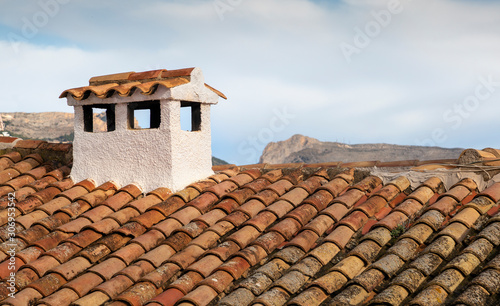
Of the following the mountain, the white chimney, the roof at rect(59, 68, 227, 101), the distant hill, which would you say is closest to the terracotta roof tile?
the white chimney

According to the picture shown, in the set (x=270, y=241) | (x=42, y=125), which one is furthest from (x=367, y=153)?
(x=42, y=125)

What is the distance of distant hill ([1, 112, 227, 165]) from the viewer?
26312 millimetres

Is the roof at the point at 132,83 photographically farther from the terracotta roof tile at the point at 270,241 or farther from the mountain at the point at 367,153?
the mountain at the point at 367,153

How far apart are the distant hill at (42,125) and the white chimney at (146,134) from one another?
721 inches

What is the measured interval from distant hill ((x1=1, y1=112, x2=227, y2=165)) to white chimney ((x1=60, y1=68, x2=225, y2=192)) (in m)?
18.3

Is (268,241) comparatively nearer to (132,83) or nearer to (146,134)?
(146,134)

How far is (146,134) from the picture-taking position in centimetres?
664

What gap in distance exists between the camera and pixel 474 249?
424 cm

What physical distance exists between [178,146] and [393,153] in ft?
40.2

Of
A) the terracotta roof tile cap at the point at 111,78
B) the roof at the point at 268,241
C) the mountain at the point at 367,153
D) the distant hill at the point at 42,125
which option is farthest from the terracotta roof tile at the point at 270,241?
the distant hill at the point at 42,125

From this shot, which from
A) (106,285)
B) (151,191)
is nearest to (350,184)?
(151,191)

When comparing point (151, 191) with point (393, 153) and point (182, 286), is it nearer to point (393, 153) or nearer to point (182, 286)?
point (182, 286)

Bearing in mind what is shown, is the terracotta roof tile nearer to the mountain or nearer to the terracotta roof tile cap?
the terracotta roof tile cap

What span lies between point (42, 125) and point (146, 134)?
80.3 ft
